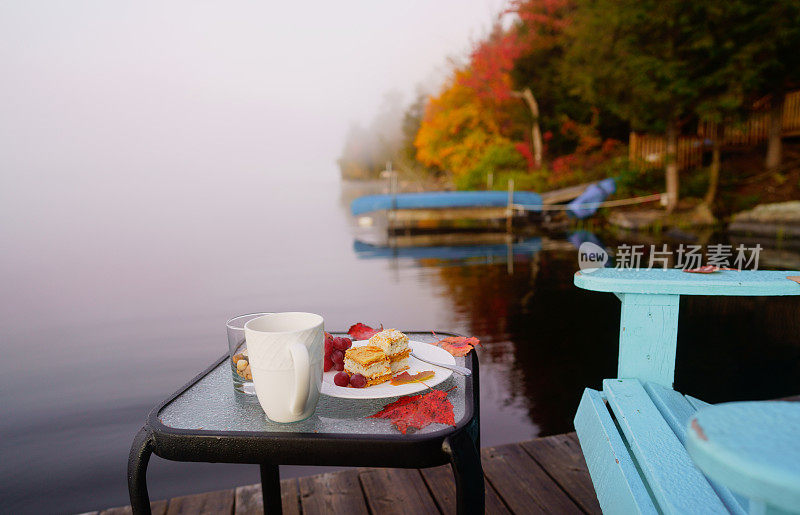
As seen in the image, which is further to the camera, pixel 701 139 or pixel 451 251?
pixel 701 139

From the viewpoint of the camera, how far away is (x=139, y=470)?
1.09 meters

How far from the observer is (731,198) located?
13.2 m

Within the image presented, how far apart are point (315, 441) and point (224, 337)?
486 centimetres

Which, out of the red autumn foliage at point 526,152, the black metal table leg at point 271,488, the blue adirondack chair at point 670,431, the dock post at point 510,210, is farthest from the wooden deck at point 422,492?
the red autumn foliage at point 526,152

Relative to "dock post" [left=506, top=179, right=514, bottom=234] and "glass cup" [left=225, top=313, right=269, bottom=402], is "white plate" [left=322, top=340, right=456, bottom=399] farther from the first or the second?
"dock post" [left=506, top=179, right=514, bottom=234]

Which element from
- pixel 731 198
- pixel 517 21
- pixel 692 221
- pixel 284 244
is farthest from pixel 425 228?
pixel 517 21

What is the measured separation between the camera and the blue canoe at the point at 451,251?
10.2 m

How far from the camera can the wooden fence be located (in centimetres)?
1463

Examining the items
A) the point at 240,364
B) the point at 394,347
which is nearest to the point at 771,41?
the point at 394,347

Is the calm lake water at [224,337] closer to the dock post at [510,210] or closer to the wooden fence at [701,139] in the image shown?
the dock post at [510,210]

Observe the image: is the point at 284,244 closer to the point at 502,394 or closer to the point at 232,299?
the point at 232,299

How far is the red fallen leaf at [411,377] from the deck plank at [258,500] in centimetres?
109

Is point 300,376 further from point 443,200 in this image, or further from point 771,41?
point 443,200

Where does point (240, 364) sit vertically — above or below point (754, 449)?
below
